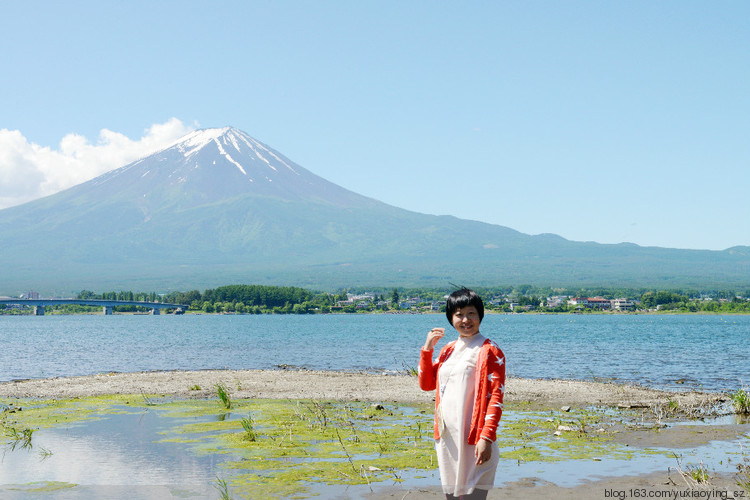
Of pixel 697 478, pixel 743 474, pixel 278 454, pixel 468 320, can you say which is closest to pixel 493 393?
pixel 468 320

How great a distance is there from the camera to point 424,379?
765 centimetres

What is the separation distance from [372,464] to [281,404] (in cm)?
841

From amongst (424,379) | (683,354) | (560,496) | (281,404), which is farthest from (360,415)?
(683,354)

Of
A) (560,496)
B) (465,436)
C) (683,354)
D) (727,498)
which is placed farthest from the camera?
(683,354)

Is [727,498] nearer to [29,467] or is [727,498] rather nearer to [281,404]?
[29,467]

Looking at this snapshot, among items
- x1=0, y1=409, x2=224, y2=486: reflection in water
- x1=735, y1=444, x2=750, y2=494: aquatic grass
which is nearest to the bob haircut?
x1=735, y1=444, x2=750, y2=494: aquatic grass

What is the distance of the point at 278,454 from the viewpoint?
13.5 metres

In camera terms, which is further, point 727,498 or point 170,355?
point 170,355

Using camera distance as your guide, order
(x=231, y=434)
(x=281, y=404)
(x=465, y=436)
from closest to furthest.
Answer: (x=465, y=436) < (x=231, y=434) < (x=281, y=404)

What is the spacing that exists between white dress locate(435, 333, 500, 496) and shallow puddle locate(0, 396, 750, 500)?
390cm

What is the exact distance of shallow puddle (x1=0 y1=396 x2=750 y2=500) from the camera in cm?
1137

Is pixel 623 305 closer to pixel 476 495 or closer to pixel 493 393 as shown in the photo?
pixel 476 495

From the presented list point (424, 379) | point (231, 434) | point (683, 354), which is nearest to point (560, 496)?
point (424, 379)

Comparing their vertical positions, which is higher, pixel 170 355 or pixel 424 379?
pixel 424 379
